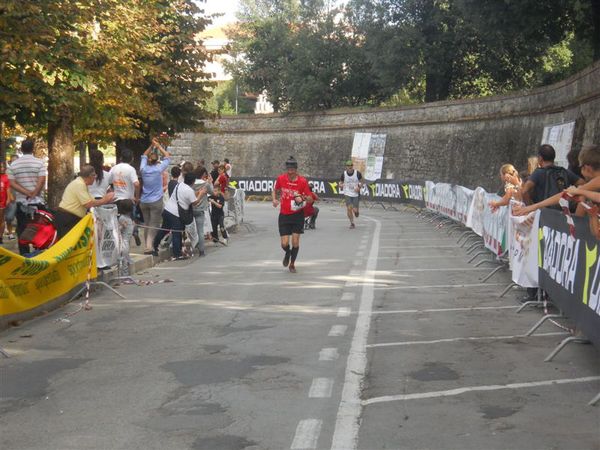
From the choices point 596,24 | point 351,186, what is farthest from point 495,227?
point 596,24

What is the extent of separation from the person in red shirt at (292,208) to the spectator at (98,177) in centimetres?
280

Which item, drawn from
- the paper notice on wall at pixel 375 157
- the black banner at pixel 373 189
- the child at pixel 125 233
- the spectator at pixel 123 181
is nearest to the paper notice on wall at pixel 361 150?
the paper notice on wall at pixel 375 157

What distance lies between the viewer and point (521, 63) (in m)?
52.4

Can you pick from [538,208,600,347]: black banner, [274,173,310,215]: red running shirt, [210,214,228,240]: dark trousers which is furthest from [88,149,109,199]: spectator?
[210,214,228,240]: dark trousers

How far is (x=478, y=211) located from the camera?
2038 cm

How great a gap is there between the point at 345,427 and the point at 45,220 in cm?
920

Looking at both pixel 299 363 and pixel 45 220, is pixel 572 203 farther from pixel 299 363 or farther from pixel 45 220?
pixel 45 220

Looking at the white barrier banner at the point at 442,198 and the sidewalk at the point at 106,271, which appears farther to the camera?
the white barrier banner at the point at 442,198

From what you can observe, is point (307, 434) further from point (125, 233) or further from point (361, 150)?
point (361, 150)

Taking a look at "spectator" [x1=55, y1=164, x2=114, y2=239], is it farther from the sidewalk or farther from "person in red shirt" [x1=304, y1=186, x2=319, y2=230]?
"person in red shirt" [x1=304, y1=186, x2=319, y2=230]

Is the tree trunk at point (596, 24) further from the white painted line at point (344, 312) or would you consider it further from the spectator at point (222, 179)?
the white painted line at point (344, 312)

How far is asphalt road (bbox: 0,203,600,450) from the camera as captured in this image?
20.7ft

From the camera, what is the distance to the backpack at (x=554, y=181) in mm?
12031

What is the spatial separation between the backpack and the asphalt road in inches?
58.2
